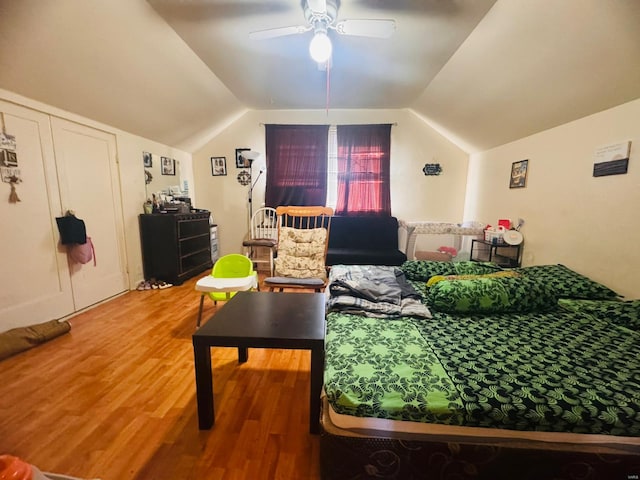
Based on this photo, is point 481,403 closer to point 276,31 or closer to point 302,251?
point 302,251

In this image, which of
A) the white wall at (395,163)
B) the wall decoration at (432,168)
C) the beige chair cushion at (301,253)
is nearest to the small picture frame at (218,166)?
the white wall at (395,163)

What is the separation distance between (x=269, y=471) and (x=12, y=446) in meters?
1.23

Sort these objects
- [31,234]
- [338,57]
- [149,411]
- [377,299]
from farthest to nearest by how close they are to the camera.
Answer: [338,57], [31,234], [377,299], [149,411]

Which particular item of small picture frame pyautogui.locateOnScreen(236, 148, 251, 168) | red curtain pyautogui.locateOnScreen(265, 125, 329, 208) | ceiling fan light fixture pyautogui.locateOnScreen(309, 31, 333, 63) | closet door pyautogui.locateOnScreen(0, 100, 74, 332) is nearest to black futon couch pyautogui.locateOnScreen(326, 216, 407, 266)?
red curtain pyautogui.locateOnScreen(265, 125, 329, 208)

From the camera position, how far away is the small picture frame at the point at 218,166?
437cm

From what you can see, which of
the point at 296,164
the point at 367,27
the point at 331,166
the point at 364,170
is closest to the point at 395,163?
the point at 364,170

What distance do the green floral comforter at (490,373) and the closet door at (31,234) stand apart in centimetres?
258

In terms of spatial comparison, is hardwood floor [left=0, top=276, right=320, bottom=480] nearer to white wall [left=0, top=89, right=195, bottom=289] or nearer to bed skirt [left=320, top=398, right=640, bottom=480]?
bed skirt [left=320, top=398, right=640, bottom=480]

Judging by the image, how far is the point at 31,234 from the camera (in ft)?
7.04

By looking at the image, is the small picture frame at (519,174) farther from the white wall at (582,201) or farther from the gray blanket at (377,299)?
the gray blanket at (377,299)

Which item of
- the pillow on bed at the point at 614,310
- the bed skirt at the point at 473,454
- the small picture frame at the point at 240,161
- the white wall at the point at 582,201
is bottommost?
the bed skirt at the point at 473,454

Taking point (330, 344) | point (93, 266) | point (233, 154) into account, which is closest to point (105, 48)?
point (93, 266)

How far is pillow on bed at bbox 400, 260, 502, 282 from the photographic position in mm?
2191

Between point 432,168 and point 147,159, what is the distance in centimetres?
426
